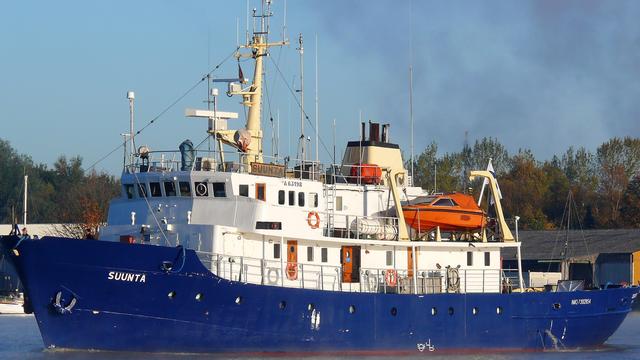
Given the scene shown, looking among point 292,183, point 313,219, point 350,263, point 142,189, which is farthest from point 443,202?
point 142,189

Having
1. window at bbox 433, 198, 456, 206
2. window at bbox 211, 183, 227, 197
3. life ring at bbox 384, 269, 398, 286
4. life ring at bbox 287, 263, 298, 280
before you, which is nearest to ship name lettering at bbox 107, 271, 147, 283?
window at bbox 211, 183, 227, 197

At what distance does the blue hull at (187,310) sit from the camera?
35.4 m

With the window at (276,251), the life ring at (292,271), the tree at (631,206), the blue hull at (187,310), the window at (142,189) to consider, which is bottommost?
the blue hull at (187,310)

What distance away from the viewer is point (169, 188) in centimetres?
3881

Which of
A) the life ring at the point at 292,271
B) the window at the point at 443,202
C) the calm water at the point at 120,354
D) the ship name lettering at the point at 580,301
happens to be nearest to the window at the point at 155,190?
the life ring at the point at 292,271

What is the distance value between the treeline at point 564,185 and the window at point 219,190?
51.5 m

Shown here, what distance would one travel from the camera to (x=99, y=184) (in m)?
102

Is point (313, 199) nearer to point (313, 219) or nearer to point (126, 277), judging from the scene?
point (313, 219)

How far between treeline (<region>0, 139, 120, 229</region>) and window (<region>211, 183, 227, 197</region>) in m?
51.4

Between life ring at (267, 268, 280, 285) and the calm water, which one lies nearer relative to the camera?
the calm water

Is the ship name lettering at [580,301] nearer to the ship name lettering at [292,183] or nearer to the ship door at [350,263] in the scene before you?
the ship door at [350,263]

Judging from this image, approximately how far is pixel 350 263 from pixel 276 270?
10.8 ft

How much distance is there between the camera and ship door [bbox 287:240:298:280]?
38.9 meters

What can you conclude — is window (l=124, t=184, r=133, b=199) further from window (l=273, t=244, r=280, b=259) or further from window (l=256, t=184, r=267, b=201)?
window (l=273, t=244, r=280, b=259)
